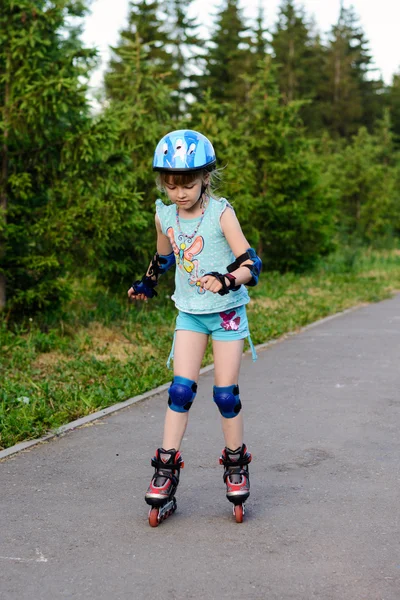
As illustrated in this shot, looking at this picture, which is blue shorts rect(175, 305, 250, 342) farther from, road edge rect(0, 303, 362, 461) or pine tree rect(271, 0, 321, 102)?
pine tree rect(271, 0, 321, 102)

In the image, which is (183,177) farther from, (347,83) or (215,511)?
(347,83)

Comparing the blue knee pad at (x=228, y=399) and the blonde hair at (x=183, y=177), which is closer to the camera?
the blonde hair at (x=183, y=177)

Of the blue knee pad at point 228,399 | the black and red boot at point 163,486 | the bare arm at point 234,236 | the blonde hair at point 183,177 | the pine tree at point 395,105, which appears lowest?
the black and red boot at point 163,486

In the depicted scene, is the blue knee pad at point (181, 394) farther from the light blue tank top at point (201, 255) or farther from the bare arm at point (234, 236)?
the bare arm at point (234, 236)

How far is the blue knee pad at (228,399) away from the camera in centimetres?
443

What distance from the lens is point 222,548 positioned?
4.00 meters

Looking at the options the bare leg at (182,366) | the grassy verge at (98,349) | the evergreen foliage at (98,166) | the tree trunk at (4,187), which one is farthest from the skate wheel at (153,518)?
the tree trunk at (4,187)

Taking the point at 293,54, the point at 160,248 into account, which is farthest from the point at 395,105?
the point at 160,248

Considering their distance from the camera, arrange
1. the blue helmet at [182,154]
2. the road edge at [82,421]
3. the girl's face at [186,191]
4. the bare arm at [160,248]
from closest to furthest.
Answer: the blue helmet at [182,154]
the girl's face at [186,191]
the bare arm at [160,248]
the road edge at [82,421]

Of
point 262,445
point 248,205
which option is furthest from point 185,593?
point 248,205

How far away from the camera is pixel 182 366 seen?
14.7 ft

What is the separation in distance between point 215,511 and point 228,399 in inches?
23.7

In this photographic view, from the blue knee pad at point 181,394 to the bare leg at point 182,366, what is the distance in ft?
0.08

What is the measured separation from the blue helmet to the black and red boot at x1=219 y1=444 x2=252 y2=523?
144cm
